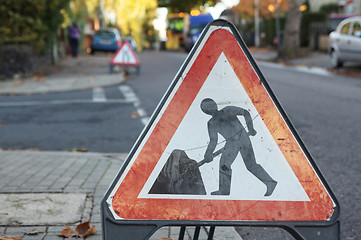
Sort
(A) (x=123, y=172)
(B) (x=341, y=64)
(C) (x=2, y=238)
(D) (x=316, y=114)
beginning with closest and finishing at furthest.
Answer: (A) (x=123, y=172), (C) (x=2, y=238), (D) (x=316, y=114), (B) (x=341, y=64)

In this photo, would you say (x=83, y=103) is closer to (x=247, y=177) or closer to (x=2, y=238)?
(x=2, y=238)

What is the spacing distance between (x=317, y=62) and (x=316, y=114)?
1473 cm

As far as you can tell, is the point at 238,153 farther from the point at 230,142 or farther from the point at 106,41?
the point at 106,41

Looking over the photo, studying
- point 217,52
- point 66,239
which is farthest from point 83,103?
point 217,52

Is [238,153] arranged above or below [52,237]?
above

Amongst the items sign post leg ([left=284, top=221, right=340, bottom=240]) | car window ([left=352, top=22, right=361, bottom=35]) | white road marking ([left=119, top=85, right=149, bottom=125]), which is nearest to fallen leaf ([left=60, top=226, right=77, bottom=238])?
sign post leg ([left=284, top=221, right=340, bottom=240])

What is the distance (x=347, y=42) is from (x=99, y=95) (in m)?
9.53

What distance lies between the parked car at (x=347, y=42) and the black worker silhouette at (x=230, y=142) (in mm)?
15730

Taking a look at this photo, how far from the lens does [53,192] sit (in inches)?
164

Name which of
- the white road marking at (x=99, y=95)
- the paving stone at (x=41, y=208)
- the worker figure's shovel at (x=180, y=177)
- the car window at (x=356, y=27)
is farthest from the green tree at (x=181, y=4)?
the worker figure's shovel at (x=180, y=177)

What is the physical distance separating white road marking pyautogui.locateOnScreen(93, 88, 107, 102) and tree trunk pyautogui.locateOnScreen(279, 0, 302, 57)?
1452 centimetres

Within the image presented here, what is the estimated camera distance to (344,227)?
358 centimetres

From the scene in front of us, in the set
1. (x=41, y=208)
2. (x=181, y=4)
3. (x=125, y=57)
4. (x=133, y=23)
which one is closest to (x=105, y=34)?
(x=133, y=23)

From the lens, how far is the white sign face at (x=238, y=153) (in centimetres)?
239
